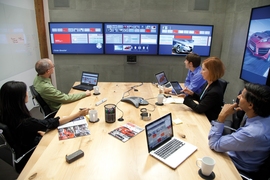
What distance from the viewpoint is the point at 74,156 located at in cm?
135

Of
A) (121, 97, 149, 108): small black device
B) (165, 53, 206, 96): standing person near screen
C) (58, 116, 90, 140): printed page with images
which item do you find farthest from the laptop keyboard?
(165, 53, 206, 96): standing person near screen

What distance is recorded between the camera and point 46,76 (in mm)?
2412

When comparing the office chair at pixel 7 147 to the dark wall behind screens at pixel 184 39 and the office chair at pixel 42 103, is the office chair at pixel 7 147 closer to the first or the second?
the office chair at pixel 42 103

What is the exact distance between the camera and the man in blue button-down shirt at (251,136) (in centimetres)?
131

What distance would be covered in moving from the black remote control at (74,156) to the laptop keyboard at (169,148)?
54 centimetres

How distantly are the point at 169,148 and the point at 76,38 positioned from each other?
11.6 ft

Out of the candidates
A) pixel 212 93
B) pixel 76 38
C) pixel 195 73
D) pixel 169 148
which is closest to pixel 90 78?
pixel 76 38

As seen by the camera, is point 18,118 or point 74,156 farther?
point 18,118

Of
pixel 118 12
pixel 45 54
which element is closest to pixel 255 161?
pixel 118 12

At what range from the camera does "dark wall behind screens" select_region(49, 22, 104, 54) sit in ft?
13.5

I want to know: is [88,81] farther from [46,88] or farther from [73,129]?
[73,129]

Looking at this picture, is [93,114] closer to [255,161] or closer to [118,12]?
[255,161]

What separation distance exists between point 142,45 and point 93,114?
2.76 metres

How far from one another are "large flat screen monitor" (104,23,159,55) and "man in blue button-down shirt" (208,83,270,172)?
3.04m
